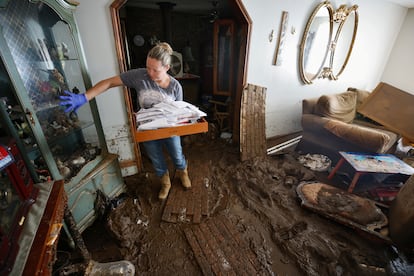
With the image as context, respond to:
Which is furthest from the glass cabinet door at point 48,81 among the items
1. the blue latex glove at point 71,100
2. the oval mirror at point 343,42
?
the oval mirror at point 343,42

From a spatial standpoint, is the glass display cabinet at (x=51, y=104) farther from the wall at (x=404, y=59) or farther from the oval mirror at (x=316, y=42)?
the wall at (x=404, y=59)

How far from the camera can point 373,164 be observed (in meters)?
1.72

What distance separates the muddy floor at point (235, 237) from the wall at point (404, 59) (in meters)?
3.52

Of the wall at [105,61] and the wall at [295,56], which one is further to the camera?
the wall at [295,56]

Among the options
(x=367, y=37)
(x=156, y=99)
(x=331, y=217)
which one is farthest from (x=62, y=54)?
(x=367, y=37)

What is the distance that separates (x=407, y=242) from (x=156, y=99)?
203 centimetres

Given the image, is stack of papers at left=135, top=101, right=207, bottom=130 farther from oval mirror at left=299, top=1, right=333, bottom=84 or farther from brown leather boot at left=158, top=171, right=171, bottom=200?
oval mirror at left=299, top=1, right=333, bottom=84

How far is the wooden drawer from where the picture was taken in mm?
1113

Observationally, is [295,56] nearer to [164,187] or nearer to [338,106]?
[338,106]

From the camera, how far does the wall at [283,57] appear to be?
55.3 inches

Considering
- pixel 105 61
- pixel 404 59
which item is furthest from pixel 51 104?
pixel 404 59

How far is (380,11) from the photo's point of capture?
9.34 feet

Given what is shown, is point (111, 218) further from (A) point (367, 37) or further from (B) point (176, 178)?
(A) point (367, 37)

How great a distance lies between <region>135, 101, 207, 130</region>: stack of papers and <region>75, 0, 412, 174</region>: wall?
2.13 ft
